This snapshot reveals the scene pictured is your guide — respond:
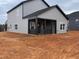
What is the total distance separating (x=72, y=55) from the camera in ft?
38.5

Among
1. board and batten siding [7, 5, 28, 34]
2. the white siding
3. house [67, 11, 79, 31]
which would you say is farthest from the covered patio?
house [67, 11, 79, 31]

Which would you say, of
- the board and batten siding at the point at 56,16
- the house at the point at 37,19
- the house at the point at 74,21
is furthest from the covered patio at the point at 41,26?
the house at the point at 74,21

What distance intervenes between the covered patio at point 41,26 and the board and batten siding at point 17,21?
1.09 metres

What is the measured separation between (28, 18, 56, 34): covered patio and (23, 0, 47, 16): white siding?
234 cm

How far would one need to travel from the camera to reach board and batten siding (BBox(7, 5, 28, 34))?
35.1 meters

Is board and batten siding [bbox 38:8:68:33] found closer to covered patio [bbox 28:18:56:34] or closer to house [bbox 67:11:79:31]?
covered patio [bbox 28:18:56:34]

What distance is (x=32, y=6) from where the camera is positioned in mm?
36875

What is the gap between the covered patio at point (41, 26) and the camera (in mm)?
32656

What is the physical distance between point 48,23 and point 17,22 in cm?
635

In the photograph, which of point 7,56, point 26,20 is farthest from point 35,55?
point 26,20

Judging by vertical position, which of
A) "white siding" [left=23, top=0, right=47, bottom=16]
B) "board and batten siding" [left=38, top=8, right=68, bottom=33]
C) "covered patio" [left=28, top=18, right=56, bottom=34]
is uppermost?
"white siding" [left=23, top=0, right=47, bottom=16]

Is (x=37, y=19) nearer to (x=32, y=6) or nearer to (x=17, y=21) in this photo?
(x=32, y=6)

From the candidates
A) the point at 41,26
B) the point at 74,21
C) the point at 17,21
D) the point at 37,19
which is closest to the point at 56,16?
the point at 41,26

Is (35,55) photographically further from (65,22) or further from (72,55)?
(65,22)
